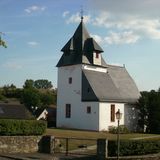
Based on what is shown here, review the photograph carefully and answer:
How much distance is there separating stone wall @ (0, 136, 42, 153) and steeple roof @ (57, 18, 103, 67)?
24.4 metres

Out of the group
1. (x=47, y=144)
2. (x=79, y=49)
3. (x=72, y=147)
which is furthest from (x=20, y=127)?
(x=79, y=49)

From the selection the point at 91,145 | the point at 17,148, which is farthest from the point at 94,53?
the point at 17,148

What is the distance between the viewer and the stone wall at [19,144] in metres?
24.8

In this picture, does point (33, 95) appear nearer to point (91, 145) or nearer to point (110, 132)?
point (110, 132)

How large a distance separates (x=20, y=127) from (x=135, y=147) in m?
7.13

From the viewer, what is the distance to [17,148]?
25156 mm

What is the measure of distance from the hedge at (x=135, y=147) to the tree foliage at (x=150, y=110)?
78.5 ft

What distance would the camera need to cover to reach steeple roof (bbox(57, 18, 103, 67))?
50031 millimetres

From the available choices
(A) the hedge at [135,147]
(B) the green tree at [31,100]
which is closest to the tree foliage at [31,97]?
(B) the green tree at [31,100]

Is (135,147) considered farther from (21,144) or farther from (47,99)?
(47,99)

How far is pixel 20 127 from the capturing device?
85.1ft

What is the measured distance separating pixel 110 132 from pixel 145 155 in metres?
24.1

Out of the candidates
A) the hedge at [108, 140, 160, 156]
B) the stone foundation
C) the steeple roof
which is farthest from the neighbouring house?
the hedge at [108, 140, 160, 156]

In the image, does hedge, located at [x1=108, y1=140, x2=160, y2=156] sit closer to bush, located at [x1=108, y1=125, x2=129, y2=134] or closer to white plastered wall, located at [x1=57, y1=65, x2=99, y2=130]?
bush, located at [x1=108, y1=125, x2=129, y2=134]
